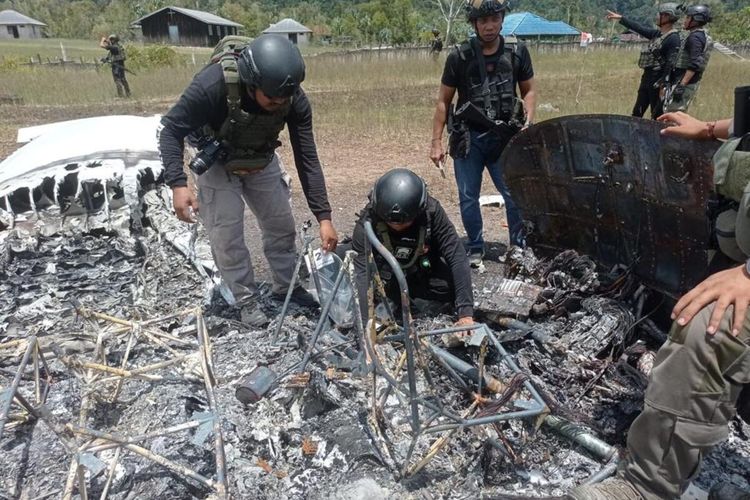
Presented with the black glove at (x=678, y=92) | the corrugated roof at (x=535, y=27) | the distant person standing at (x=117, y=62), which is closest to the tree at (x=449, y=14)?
the corrugated roof at (x=535, y=27)

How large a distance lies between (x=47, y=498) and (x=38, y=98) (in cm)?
1731

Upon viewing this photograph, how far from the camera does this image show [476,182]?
15.7 ft

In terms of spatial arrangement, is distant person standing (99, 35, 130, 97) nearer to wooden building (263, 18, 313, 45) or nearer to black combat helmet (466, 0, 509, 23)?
black combat helmet (466, 0, 509, 23)

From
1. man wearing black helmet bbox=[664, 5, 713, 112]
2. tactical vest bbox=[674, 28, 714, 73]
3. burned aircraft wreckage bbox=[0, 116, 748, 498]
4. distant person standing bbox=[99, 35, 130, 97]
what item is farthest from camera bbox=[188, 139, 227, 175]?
distant person standing bbox=[99, 35, 130, 97]

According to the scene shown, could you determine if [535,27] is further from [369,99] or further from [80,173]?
[80,173]

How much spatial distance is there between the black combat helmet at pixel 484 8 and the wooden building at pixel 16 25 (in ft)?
252

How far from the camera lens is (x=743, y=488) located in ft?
8.17

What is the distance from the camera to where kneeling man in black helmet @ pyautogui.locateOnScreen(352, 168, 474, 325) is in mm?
3305

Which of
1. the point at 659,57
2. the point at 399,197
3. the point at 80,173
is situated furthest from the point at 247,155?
the point at 659,57

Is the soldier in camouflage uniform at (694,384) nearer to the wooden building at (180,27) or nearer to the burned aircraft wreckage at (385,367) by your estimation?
the burned aircraft wreckage at (385,367)

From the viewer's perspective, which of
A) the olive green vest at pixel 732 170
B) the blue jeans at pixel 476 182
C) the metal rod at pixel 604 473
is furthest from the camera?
the blue jeans at pixel 476 182

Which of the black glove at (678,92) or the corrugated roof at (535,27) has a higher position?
the corrugated roof at (535,27)

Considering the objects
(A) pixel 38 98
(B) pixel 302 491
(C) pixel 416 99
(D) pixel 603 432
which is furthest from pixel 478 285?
(A) pixel 38 98

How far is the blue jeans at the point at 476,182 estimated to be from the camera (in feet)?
15.3
